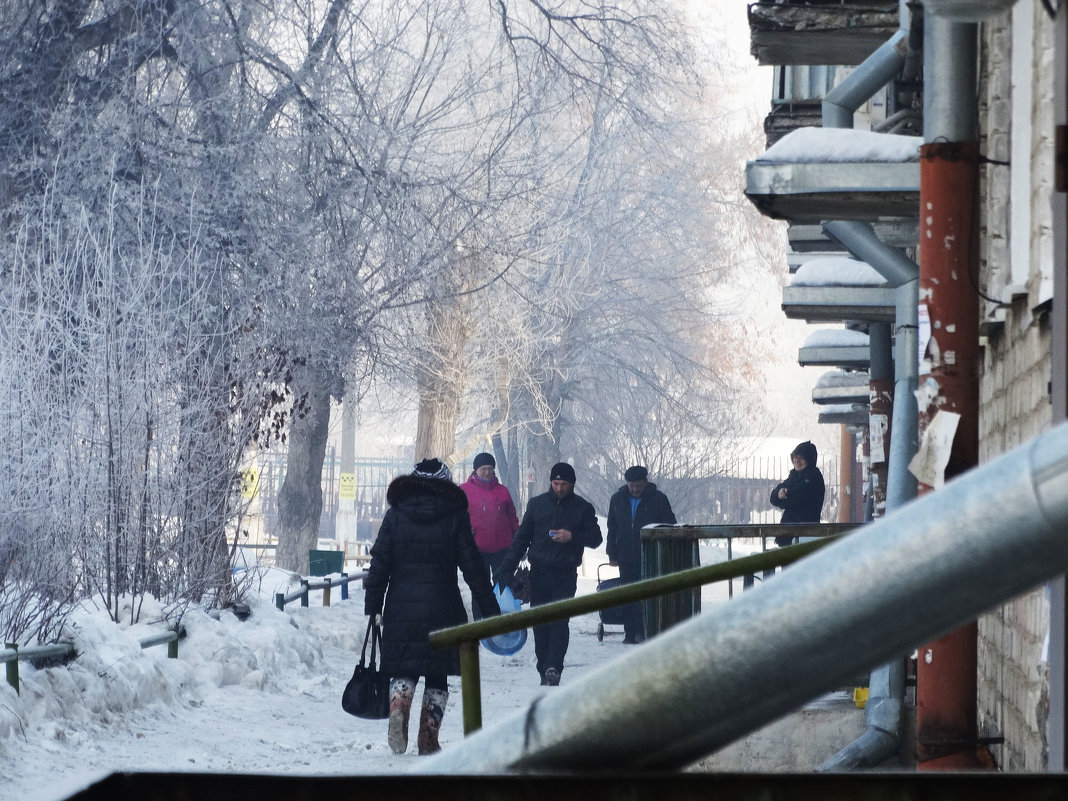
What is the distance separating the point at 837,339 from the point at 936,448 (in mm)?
11344

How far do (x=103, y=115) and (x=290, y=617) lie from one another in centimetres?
520

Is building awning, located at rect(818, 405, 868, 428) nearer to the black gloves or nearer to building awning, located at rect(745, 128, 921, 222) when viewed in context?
the black gloves

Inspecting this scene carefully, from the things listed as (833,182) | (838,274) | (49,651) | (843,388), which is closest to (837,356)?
(843,388)

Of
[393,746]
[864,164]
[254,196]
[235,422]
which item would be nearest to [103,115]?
[254,196]

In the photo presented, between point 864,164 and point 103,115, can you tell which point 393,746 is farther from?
point 103,115

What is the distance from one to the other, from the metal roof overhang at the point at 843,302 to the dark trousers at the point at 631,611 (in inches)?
126

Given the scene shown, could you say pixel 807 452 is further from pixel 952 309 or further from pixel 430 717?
pixel 952 309

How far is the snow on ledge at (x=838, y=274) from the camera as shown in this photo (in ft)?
33.9

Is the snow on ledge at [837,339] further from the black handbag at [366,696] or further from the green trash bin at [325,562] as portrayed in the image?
the black handbag at [366,696]

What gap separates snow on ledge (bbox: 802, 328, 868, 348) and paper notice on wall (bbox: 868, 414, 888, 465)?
3.54 metres

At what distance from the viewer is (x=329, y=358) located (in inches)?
658

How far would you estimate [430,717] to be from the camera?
775cm

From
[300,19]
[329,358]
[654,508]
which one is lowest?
[654,508]

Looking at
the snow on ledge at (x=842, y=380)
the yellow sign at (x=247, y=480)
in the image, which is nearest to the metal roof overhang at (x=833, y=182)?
the yellow sign at (x=247, y=480)
